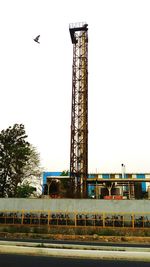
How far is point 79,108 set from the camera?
40.7m

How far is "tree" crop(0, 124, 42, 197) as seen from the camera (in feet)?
125

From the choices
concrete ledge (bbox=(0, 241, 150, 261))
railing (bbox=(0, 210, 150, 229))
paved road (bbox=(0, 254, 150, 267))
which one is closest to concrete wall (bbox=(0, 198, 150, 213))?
railing (bbox=(0, 210, 150, 229))

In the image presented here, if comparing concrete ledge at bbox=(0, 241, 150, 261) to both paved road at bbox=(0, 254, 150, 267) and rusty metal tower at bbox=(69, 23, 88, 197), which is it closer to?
paved road at bbox=(0, 254, 150, 267)

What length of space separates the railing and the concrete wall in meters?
0.43

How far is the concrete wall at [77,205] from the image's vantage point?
82.0ft

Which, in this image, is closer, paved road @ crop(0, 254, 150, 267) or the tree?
paved road @ crop(0, 254, 150, 267)

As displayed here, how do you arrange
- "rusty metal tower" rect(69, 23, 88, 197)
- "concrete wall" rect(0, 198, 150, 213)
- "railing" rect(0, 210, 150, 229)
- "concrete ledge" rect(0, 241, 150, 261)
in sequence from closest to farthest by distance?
"concrete ledge" rect(0, 241, 150, 261) → "railing" rect(0, 210, 150, 229) → "concrete wall" rect(0, 198, 150, 213) → "rusty metal tower" rect(69, 23, 88, 197)

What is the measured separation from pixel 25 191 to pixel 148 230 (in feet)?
64.0

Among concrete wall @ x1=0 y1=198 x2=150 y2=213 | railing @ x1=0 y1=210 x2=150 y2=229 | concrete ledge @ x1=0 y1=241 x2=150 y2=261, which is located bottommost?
railing @ x1=0 y1=210 x2=150 y2=229

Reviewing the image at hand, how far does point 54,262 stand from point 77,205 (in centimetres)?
1964

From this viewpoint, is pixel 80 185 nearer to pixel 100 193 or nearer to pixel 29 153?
pixel 100 193

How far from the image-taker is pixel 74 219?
2516cm

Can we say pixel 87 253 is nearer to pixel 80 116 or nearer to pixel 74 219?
pixel 74 219

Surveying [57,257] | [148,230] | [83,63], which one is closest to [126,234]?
[148,230]
